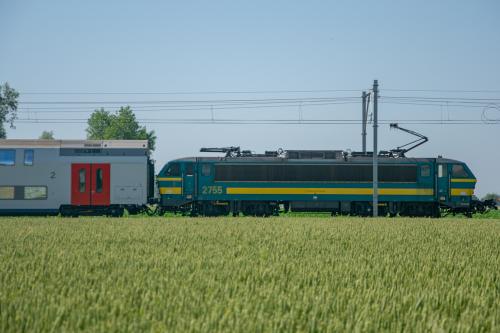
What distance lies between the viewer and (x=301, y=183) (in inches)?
1389

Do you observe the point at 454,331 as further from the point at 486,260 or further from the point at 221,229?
the point at 221,229

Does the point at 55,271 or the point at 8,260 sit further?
the point at 8,260

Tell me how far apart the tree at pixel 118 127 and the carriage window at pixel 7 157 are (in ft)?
172

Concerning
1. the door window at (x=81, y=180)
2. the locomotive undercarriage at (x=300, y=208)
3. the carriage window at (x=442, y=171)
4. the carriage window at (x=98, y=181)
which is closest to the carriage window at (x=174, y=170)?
the locomotive undercarriage at (x=300, y=208)

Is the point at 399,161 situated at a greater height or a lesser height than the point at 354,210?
greater

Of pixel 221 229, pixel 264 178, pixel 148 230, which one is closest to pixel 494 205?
pixel 264 178

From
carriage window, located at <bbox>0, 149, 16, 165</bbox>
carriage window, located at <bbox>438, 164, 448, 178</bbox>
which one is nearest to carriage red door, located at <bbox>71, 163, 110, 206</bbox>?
carriage window, located at <bbox>0, 149, 16, 165</bbox>

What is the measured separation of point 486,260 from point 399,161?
2193 cm

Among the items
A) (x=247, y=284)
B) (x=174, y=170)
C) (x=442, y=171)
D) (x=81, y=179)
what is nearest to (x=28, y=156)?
(x=81, y=179)

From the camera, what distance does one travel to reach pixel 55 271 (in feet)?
38.4

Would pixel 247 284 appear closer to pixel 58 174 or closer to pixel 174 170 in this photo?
pixel 58 174

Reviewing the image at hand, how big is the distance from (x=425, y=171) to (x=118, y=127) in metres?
61.9

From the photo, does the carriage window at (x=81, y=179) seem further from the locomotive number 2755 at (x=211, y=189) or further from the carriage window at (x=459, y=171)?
the carriage window at (x=459, y=171)

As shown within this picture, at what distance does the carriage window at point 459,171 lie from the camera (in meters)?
36.3
